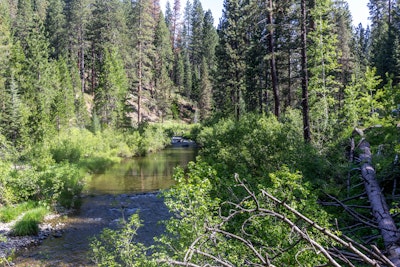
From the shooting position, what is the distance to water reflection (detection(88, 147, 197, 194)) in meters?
20.3

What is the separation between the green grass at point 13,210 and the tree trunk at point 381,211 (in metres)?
13.1

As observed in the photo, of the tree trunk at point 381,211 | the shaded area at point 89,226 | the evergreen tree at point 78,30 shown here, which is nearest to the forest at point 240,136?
the tree trunk at point 381,211

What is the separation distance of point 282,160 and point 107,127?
32.6 m

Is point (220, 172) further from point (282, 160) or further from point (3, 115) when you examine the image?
point (3, 115)

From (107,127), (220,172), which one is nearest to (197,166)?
(220,172)

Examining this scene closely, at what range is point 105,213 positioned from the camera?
1541 centimetres

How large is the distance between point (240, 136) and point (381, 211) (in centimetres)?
755

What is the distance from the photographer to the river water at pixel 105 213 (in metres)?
10.9

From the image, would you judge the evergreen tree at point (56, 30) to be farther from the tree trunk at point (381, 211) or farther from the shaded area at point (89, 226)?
the tree trunk at point (381, 211)

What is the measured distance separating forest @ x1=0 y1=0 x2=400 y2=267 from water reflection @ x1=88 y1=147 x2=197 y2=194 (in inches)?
57.3

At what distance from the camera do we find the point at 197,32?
3524 inches

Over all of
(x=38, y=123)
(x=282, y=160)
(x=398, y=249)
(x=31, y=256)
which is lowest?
(x=31, y=256)

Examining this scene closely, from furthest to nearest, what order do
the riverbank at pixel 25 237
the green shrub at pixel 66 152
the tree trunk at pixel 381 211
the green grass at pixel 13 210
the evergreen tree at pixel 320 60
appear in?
the green shrub at pixel 66 152, the evergreen tree at pixel 320 60, the green grass at pixel 13 210, the riverbank at pixel 25 237, the tree trunk at pixel 381 211

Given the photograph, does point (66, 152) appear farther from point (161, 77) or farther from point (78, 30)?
point (78, 30)
